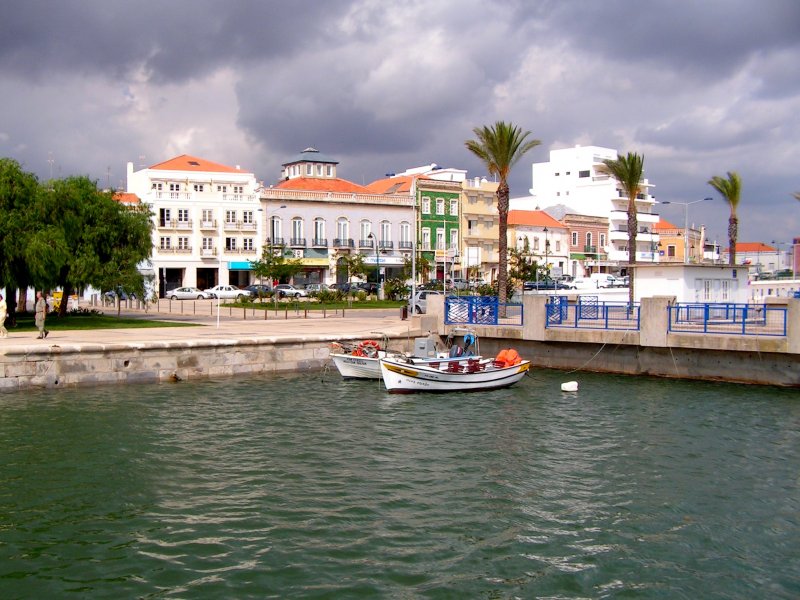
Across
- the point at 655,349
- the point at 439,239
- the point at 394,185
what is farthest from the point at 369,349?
the point at 394,185

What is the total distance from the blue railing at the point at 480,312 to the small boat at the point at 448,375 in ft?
21.4

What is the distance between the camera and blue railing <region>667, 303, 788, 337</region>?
27000 millimetres

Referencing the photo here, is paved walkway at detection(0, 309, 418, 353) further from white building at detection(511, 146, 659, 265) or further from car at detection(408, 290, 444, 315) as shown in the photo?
white building at detection(511, 146, 659, 265)

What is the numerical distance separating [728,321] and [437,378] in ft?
36.2

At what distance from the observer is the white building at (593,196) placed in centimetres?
10306

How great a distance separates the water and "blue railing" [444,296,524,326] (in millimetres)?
9714

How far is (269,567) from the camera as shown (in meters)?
11.4

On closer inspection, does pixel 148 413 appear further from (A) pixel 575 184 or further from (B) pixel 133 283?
(A) pixel 575 184

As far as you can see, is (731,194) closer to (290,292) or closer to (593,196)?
(290,292)

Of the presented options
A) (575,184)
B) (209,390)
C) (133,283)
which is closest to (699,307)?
(209,390)

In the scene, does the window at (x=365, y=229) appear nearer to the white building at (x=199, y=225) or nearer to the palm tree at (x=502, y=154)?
the white building at (x=199, y=225)

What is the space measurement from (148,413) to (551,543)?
13.3 meters

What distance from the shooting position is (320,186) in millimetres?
81750

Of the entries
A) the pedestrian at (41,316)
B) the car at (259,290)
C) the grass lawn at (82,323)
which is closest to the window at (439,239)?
the car at (259,290)
